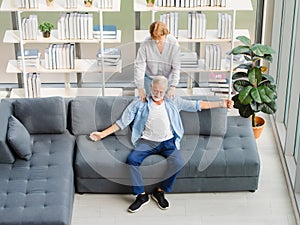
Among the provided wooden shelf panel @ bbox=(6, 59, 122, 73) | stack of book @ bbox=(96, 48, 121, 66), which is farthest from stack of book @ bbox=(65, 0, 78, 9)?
wooden shelf panel @ bbox=(6, 59, 122, 73)

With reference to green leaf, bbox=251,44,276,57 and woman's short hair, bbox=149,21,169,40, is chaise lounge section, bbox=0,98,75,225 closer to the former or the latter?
woman's short hair, bbox=149,21,169,40

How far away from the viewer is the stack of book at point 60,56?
277 inches

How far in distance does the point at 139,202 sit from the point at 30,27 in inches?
92.3

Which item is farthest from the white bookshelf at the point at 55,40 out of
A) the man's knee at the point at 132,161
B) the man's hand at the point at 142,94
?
the man's knee at the point at 132,161

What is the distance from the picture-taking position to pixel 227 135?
6082mm

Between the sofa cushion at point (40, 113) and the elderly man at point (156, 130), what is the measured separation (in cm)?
34

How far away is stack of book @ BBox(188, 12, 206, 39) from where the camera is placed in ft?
22.7

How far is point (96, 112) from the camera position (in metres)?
5.99

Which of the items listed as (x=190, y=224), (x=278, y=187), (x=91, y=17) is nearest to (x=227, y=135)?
(x=278, y=187)

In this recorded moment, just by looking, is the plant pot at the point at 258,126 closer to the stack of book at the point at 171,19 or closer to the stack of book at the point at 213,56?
the stack of book at the point at 213,56

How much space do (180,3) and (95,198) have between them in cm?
222

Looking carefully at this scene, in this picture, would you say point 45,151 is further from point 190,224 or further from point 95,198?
point 190,224

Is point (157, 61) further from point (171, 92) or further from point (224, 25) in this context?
point (224, 25)

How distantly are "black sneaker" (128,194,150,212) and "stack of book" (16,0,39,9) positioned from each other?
90.8 inches
